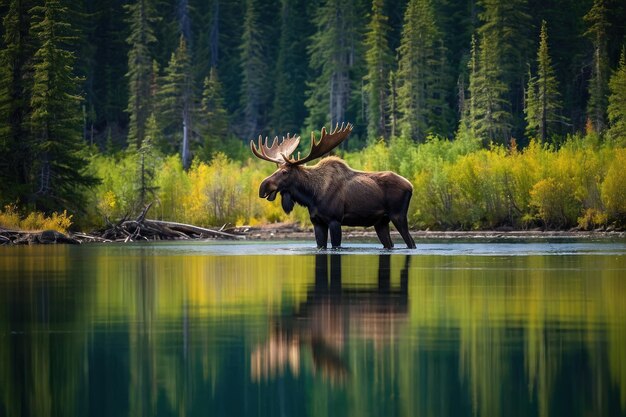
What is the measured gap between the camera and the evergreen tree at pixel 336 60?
91.2m

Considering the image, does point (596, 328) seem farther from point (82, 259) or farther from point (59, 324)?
point (82, 259)

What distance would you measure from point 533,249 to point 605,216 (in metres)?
14.1

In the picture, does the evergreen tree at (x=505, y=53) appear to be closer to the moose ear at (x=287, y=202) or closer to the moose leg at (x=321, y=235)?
the moose ear at (x=287, y=202)

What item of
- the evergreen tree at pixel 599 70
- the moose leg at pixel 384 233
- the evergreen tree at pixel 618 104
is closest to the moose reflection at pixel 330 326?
the moose leg at pixel 384 233

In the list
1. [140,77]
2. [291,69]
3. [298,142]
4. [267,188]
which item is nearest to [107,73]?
[140,77]

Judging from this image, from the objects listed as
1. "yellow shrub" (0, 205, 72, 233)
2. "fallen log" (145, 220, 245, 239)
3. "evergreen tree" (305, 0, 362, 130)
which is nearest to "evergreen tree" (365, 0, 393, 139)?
"evergreen tree" (305, 0, 362, 130)

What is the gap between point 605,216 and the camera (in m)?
44.2

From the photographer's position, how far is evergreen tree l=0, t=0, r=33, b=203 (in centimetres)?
4834

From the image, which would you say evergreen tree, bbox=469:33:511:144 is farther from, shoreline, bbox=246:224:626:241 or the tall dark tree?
the tall dark tree

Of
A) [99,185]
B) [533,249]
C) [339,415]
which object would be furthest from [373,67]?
[339,415]

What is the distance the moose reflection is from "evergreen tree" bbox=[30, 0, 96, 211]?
2931 cm

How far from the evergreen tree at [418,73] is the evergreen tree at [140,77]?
53.6 feet

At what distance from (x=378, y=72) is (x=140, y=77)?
15542mm

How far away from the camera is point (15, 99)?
4928 centimetres
